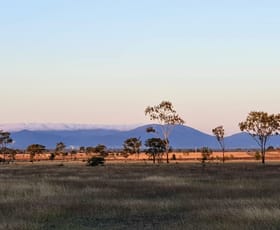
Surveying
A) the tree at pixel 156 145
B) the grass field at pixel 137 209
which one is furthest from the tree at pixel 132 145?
the grass field at pixel 137 209

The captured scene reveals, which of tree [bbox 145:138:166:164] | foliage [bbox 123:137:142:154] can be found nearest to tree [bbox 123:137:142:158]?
foliage [bbox 123:137:142:154]

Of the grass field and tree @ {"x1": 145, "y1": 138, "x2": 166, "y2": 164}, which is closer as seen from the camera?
the grass field

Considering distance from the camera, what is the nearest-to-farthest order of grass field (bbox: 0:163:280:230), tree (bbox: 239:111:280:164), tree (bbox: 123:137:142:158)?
grass field (bbox: 0:163:280:230) → tree (bbox: 239:111:280:164) → tree (bbox: 123:137:142:158)

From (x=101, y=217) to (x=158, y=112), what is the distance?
8641cm

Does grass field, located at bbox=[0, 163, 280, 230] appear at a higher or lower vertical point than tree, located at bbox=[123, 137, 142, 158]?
lower

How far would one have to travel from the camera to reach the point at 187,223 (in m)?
18.1

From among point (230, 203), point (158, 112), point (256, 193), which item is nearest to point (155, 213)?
point (230, 203)

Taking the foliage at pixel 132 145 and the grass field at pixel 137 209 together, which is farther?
the foliage at pixel 132 145

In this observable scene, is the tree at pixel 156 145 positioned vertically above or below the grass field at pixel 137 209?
above

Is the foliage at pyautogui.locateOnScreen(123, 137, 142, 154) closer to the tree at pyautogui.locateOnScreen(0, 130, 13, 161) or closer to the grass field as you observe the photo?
the tree at pyautogui.locateOnScreen(0, 130, 13, 161)

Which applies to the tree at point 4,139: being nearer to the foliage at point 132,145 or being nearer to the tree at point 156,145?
the foliage at point 132,145

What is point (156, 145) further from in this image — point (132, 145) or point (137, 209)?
point (137, 209)

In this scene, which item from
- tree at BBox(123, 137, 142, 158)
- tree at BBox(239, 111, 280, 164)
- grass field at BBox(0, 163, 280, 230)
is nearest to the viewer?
grass field at BBox(0, 163, 280, 230)

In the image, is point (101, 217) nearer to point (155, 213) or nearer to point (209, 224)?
point (155, 213)
